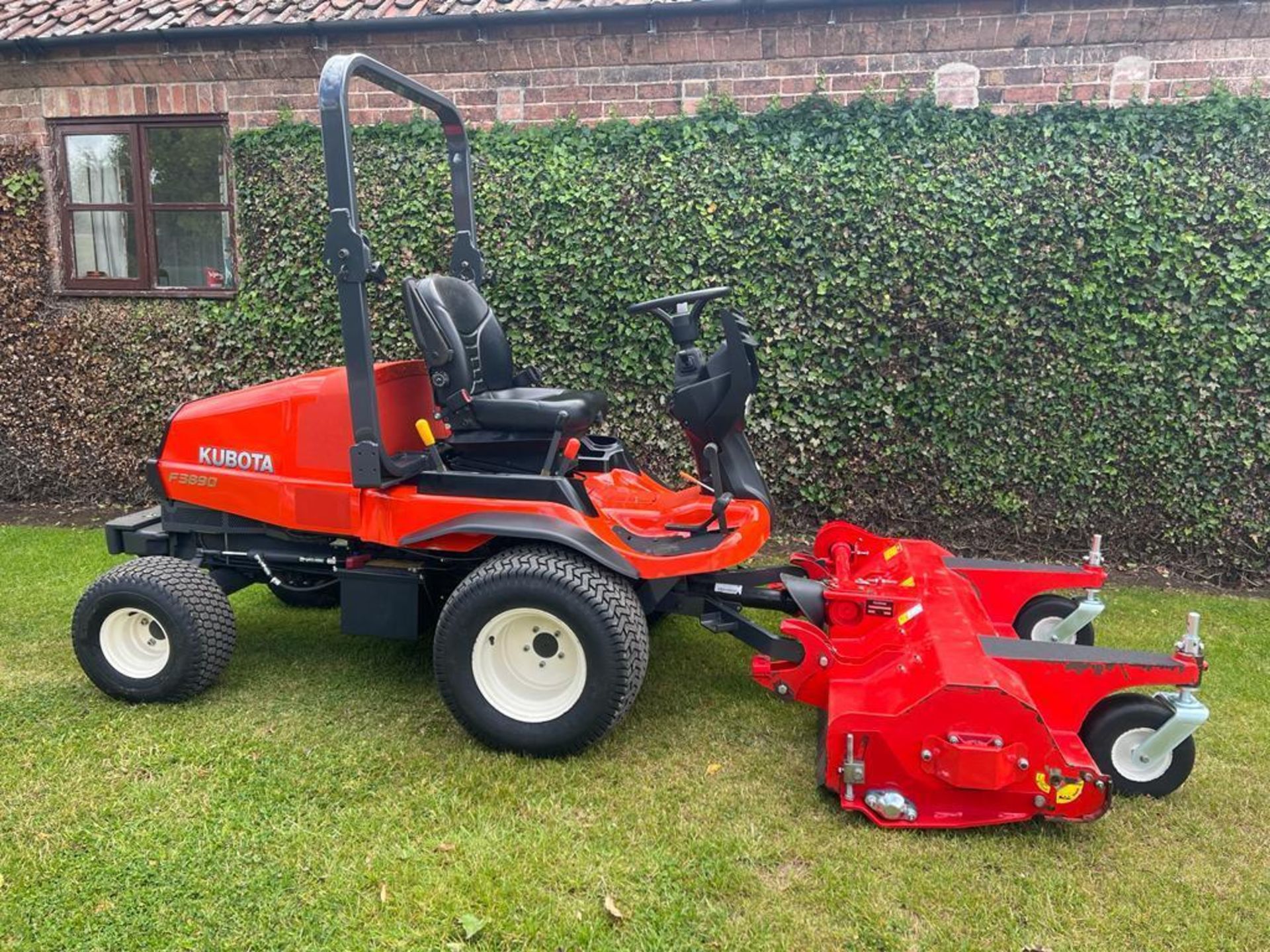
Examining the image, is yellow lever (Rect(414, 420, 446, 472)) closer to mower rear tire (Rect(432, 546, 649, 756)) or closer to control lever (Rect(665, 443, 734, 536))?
mower rear tire (Rect(432, 546, 649, 756))

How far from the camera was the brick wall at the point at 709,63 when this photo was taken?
4.94m

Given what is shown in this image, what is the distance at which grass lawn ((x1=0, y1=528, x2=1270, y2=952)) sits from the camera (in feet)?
7.33

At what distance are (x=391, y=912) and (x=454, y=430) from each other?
171 cm

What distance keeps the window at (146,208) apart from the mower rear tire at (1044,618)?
17.7 ft

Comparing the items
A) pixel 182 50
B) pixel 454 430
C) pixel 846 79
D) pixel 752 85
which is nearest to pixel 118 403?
pixel 182 50

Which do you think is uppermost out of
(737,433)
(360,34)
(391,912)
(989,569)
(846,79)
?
(360,34)

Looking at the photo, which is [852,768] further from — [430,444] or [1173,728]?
[430,444]

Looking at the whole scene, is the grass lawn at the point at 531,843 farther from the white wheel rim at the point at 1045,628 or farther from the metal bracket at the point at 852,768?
the white wheel rim at the point at 1045,628

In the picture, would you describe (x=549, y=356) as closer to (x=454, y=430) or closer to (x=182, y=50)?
(x=454, y=430)

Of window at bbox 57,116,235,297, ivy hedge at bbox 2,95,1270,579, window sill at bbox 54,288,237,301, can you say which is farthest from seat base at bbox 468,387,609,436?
window at bbox 57,116,235,297

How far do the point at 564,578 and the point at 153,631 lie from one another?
1.69 m

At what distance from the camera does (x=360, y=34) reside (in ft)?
19.1

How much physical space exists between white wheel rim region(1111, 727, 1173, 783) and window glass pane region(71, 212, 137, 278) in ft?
21.9

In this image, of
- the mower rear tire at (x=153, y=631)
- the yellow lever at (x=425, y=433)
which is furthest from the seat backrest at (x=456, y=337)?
the mower rear tire at (x=153, y=631)
